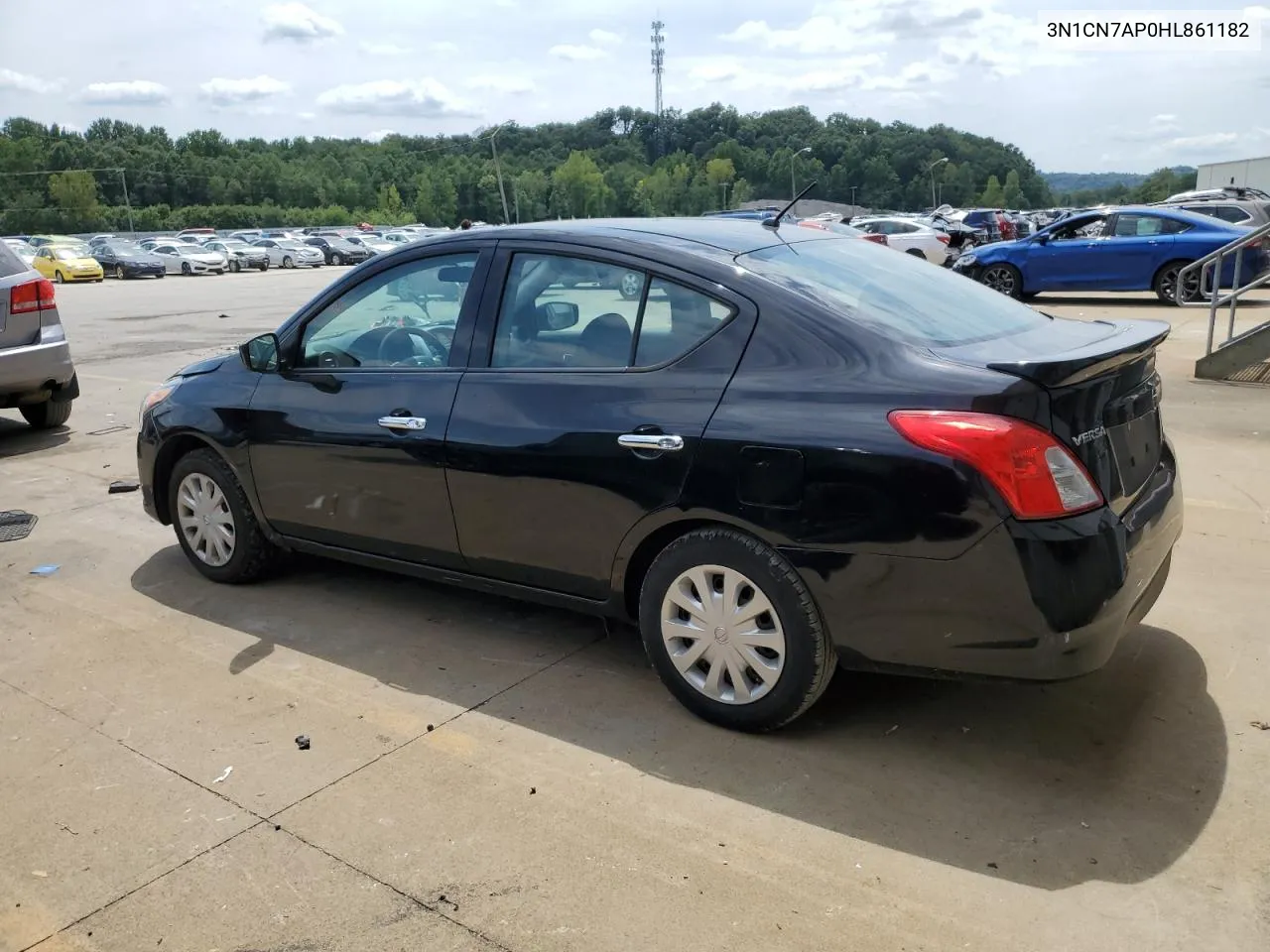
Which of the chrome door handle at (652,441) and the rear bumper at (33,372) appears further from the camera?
the rear bumper at (33,372)

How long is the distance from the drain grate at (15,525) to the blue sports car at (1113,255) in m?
13.7

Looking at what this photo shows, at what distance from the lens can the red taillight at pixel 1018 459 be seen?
291 cm

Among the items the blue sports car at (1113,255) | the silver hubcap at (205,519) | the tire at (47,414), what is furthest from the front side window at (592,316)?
the blue sports car at (1113,255)

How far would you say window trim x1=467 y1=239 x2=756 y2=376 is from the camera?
11.5ft

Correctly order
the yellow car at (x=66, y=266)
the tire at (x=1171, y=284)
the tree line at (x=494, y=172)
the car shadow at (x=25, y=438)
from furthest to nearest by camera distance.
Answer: the tree line at (x=494, y=172) < the yellow car at (x=66, y=266) < the tire at (x=1171, y=284) < the car shadow at (x=25, y=438)

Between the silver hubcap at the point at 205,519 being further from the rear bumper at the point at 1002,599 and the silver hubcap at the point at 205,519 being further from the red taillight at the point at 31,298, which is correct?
the red taillight at the point at 31,298

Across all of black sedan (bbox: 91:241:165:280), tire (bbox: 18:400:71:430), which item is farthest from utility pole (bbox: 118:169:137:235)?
tire (bbox: 18:400:71:430)

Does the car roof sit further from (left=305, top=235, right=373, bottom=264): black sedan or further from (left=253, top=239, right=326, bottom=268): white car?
(left=305, top=235, right=373, bottom=264): black sedan

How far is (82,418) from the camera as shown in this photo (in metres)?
9.70

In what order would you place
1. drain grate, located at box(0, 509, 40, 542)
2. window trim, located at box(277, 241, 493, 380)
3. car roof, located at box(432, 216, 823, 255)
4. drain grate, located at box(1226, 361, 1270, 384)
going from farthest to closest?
drain grate, located at box(1226, 361, 1270, 384), drain grate, located at box(0, 509, 40, 542), window trim, located at box(277, 241, 493, 380), car roof, located at box(432, 216, 823, 255)

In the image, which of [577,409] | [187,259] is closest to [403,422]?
[577,409]

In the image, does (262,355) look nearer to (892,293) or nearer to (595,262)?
(595,262)

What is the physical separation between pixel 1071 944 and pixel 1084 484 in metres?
1.20

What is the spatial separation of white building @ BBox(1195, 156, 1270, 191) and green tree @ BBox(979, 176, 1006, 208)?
32969mm
